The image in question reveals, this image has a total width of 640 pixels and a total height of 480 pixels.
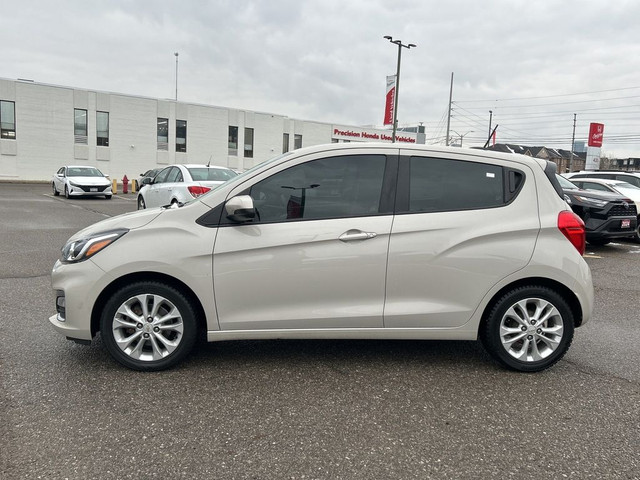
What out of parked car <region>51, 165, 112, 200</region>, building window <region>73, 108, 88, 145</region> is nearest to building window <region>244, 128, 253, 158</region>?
building window <region>73, 108, 88, 145</region>

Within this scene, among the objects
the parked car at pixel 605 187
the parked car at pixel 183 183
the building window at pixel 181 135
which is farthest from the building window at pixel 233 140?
the parked car at pixel 605 187

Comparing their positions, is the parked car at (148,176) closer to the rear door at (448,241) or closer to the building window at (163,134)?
the rear door at (448,241)

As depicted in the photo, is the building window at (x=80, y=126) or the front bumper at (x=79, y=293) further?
the building window at (x=80, y=126)

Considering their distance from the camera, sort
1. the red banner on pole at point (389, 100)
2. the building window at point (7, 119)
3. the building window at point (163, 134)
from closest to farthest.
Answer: the red banner on pole at point (389, 100) → the building window at point (7, 119) → the building window at point (163, 134)

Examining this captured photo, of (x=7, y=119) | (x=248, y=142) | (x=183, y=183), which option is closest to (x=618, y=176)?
(x=183, y=183)

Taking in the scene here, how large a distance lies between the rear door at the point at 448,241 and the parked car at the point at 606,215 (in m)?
7.35

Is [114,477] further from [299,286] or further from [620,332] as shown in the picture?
[620,332]

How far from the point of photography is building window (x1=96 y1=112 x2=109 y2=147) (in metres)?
36.7

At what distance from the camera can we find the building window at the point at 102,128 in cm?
3669

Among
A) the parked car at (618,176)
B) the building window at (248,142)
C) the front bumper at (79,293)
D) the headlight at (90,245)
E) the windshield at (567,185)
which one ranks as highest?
the building window at (248,142)

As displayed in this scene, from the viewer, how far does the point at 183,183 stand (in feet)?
37.6

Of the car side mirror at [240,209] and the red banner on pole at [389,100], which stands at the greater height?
the red banner on pole at [389,100]

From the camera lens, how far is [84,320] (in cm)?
367

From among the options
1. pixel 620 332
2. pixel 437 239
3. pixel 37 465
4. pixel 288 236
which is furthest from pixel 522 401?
pixel 37 465
